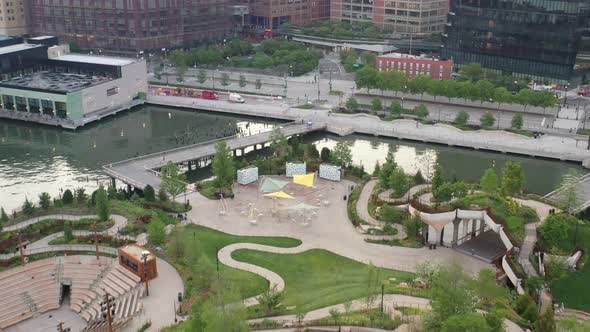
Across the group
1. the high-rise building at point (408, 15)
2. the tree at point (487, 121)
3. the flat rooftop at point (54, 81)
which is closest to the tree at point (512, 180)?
the tree at point (487, 121)

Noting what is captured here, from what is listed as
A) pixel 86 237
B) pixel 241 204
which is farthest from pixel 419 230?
pixel 86 237

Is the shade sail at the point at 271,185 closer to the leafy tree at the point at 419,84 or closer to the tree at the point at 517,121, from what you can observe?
the tree at the point at 517,121

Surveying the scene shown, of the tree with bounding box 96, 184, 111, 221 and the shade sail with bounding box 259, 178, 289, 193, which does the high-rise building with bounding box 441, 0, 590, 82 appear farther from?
the tree with bounding box 96, 184, 111, 221

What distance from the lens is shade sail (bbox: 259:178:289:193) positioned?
66625 millimetres

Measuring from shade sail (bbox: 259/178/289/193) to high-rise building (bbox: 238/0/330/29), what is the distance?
111 metres

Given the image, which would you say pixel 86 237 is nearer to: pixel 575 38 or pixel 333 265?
pixel 333 265

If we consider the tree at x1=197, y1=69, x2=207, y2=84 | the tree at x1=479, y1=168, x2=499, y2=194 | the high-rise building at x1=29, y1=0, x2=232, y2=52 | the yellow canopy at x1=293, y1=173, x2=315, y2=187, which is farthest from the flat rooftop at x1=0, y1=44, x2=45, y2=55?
the tree at x1=479, y1=168, x2=499, y2=194

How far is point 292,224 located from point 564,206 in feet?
82.3

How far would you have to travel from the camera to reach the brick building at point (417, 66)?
119125mm

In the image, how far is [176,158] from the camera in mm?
81625

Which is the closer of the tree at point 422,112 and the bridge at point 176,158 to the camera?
the bridge at point 176,158

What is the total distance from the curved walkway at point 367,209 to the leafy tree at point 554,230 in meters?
11.7

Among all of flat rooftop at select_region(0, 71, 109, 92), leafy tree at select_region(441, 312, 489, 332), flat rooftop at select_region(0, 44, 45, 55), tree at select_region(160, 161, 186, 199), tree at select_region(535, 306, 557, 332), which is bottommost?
tree at select_region(160, 161, 186, 199)

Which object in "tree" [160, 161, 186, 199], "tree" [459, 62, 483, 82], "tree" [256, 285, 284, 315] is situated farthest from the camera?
"tree" [459, 62, 483, 82]
